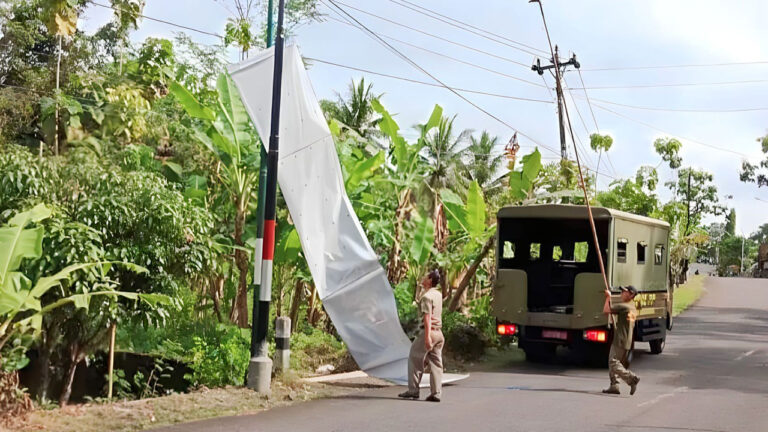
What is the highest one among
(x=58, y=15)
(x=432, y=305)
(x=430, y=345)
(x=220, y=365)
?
(x=58, y=15)

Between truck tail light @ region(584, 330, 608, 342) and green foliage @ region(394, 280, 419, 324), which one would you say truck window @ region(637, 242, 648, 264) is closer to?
truck tail light @ region(584, 330, 608, 342)

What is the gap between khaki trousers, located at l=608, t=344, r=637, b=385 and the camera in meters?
11.6

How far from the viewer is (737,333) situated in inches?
955

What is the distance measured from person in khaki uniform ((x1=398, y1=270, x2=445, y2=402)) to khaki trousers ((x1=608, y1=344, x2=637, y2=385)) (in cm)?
267

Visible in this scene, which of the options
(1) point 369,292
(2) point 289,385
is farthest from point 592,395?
Answer: (2) point 289,385

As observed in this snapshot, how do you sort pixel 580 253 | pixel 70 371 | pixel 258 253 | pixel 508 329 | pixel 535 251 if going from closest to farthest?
pixel 258 253 < pixel 70 371 < pixel 508 329 < pixel 535 251 < pixel 580 253

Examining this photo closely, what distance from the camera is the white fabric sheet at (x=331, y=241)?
11.9m

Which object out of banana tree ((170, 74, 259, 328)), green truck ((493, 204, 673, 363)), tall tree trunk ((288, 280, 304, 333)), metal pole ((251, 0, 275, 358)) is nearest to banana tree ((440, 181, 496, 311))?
green truck ((493, 204, 673, 363))

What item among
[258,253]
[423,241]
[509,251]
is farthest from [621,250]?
[258,253]

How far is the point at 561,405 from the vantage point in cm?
1054

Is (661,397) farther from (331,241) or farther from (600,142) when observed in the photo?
(600,142)

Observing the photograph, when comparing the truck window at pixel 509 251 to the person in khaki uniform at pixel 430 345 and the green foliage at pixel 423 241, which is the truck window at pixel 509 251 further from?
the person in khaki uniform at pixel 430 345

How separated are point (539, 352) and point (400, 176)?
435 cm

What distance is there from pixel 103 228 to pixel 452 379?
550cm
